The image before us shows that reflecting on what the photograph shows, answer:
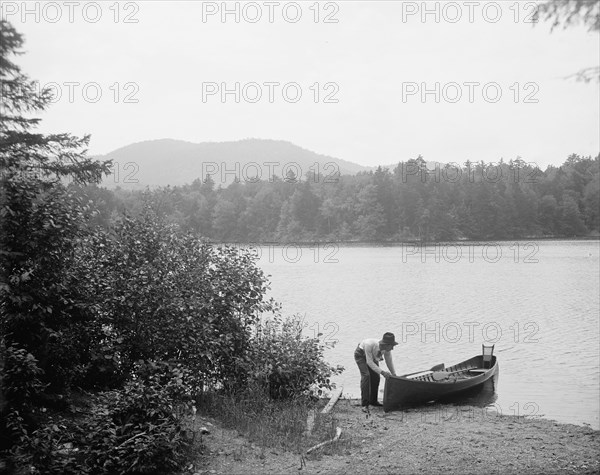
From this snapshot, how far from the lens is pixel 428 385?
48.5ft

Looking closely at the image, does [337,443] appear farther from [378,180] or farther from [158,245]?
[378,180]

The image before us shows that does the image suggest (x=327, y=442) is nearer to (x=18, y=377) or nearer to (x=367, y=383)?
(x=367, y=383)

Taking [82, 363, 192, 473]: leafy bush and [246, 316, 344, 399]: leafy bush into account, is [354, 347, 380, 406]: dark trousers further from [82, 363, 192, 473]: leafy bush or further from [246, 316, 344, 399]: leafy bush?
[82, 363, 192, 473]: leafy bush

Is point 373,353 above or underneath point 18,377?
underneath

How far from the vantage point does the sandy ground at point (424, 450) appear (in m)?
9.24

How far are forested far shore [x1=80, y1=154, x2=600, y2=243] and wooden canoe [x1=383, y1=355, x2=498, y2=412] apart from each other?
298 feet

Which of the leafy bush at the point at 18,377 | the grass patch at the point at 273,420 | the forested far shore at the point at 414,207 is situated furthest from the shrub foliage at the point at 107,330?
the forested far shore at the point at 414,207

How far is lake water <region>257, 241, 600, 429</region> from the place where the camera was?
61.7 ft

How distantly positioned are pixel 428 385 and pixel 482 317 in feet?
68.3

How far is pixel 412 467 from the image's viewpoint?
9.53m

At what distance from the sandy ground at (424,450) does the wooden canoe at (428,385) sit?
0.56 meters

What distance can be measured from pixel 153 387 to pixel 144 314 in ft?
7.73

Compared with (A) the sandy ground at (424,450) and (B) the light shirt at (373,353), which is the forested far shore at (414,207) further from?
(A) the sandy ground at (424,450)

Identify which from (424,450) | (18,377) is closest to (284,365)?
(424,450)
